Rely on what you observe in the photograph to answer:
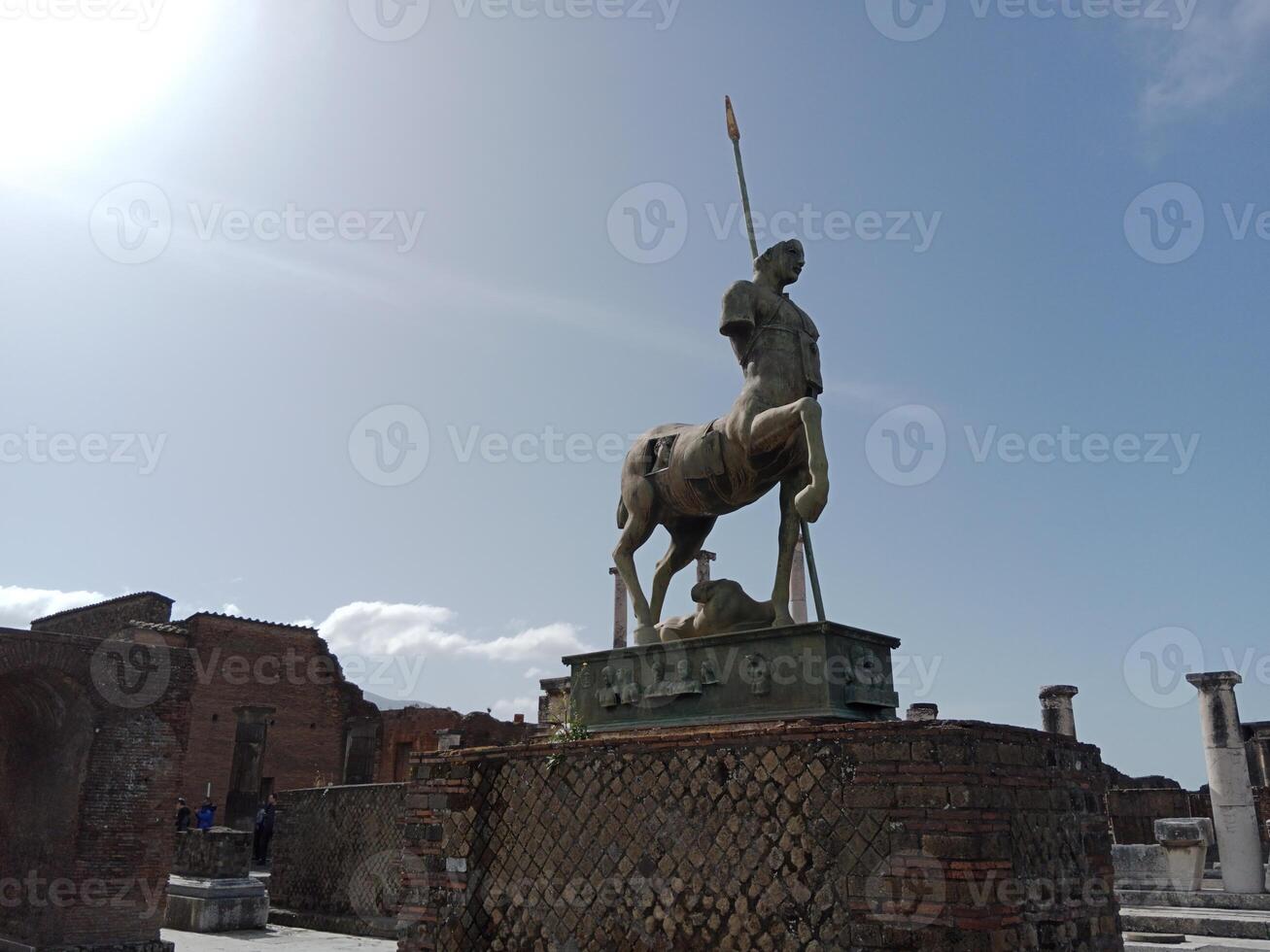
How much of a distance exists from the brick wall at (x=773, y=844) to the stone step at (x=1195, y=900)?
9.36 meters

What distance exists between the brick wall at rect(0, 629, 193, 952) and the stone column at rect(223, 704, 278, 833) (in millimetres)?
15232

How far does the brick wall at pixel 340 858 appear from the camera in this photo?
13.2 metres

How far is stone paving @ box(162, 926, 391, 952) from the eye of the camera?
36.9 ft

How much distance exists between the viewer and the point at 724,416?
6438mm

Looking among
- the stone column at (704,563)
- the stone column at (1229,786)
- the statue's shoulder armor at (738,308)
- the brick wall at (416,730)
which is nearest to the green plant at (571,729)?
the statue's shoulder armor at (738,308)

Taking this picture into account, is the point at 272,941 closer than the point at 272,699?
Yes

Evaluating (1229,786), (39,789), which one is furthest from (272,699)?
(1229,786)

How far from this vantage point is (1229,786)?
46.0 ft

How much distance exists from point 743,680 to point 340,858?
419 inches

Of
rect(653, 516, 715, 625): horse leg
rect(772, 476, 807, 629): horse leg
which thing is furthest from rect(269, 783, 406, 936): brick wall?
rect(772, 476, 807, 629): horse leg

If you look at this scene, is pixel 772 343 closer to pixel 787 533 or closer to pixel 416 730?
pixel 787 533

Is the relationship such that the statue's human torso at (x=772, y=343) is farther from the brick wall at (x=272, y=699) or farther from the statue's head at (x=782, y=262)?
the brick wall at (x=272, y=699)

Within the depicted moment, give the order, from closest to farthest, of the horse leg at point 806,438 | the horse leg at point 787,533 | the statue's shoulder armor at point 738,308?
the horse leg at point 806,438 < the horse leg at point 787,533 < the statue's shoulder armor at point 738,308

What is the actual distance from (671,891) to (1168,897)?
434 inches
